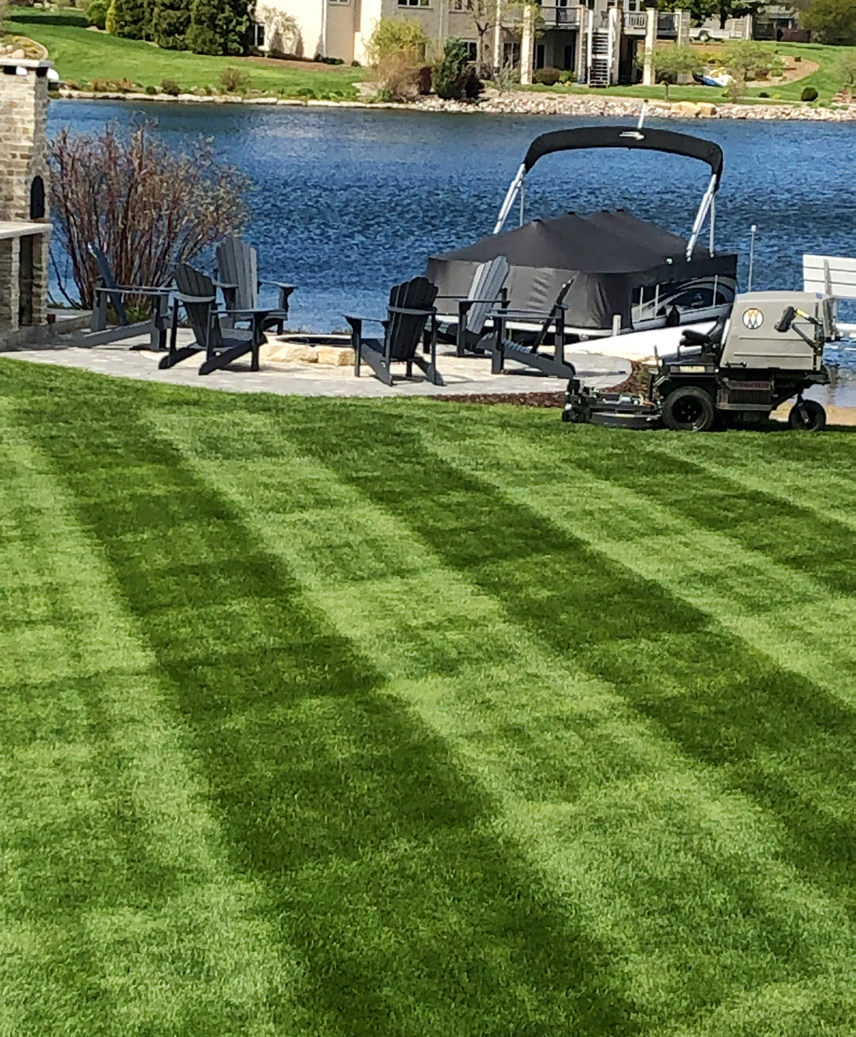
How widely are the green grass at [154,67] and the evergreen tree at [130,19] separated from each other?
906 millimetres

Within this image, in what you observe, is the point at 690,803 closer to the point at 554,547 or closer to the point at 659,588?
the point at 659,588

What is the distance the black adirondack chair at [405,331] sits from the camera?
619 inches

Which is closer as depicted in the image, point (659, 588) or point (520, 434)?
point (659, 588)

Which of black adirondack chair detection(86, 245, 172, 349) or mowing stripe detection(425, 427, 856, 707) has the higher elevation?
black adirondack chair detection(86, 245, 172, 349)

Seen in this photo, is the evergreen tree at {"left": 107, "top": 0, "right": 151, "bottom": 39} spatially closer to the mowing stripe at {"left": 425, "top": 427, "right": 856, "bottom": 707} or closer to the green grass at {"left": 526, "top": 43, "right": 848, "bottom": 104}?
the green grass at {"left": 526, "top": 43, "right": 848, "bottom": 104}

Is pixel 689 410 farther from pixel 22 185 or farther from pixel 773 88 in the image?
pixel 773 88

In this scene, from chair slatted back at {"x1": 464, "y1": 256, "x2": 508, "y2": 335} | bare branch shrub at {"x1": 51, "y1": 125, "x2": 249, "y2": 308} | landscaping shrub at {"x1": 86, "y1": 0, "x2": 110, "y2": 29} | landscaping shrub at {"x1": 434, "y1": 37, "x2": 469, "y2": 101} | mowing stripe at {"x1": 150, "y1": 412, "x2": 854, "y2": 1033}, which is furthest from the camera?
landscaping shrub at {"x1": 86, "y1": 0, "x2": 110, "y2": 29}

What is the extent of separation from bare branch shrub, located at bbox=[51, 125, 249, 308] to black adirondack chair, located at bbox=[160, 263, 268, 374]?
419 centimetres

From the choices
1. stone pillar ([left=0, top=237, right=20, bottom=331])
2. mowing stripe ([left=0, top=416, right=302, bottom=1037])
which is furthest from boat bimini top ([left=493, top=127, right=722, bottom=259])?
mowing stripe ([left=0, top=416, right=302, bottom=1037])

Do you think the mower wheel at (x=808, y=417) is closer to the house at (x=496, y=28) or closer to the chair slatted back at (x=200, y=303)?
the chair slatted back at (x=200, y=303)

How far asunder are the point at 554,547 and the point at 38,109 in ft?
28.7

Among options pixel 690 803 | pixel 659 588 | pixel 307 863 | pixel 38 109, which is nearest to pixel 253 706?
pixel 307 863

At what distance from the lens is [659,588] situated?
29.4 feet

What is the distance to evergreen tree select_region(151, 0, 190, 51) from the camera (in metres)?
108
